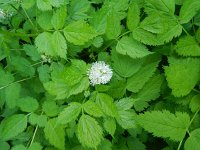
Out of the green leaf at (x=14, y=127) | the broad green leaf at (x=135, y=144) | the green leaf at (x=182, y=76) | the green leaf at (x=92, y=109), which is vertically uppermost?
the green leaf at (x=182, y=76)

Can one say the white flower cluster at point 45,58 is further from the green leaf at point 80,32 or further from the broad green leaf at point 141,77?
the broad green leaf at point 141,77

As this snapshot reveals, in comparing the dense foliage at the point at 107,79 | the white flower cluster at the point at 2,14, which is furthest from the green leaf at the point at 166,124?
the white flower cluster at the point at 2,14

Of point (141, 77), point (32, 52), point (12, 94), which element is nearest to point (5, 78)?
point (12, 94)

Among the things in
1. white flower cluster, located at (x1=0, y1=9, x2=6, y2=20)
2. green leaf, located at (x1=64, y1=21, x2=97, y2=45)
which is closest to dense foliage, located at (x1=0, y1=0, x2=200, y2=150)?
green leaf, located at (x1=64, y1=21, x2=97, y2=45)

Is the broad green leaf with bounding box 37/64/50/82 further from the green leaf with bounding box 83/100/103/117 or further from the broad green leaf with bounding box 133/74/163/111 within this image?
the broad green leaf with bounding box 133/74/163/111

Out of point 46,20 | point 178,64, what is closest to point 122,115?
point 178,64

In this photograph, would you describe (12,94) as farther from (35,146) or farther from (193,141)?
(193,141)

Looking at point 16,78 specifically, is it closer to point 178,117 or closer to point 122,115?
point 122,115
